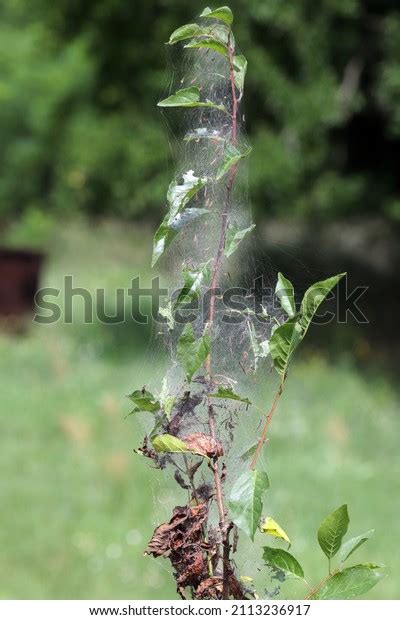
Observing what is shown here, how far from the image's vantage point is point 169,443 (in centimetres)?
120

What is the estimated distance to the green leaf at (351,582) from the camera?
126cm

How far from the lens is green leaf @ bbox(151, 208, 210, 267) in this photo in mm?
1243

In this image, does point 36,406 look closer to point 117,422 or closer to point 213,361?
point 117,422

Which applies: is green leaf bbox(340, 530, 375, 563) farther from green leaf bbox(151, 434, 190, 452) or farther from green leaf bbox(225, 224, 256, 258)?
green leaf bbox(225, 224, 256, 258)

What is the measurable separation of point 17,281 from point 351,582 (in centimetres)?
1076

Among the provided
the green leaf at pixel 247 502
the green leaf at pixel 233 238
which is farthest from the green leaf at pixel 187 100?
the green leaf at pixel 247 502

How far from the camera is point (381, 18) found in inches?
355

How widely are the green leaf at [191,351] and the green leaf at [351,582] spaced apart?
322 mm

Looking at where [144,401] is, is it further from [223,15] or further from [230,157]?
[223,15]

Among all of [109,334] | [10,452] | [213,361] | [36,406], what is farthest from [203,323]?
[109,334]

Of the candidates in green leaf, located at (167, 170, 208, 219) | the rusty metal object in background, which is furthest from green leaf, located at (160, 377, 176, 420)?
the rusty metal object in background

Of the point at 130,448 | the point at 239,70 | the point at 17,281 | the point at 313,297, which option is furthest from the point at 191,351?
the point at 17,281

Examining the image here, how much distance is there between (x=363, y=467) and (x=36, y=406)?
8.58 ft

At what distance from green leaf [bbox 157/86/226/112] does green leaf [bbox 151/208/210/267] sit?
13 centimetres
